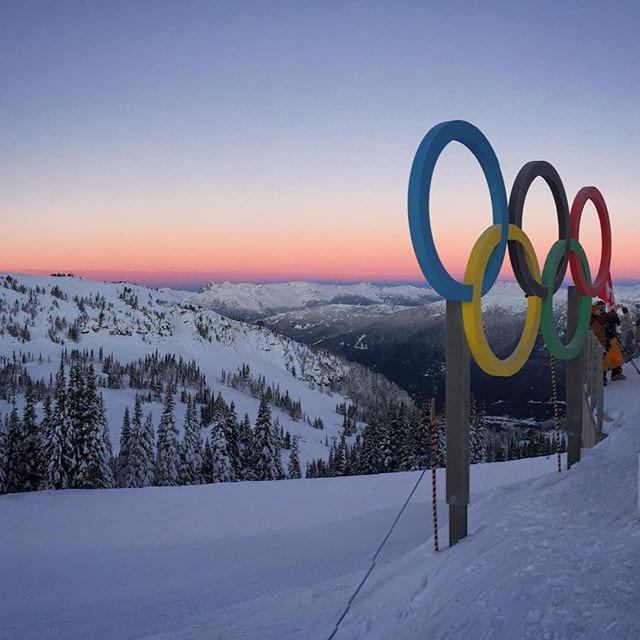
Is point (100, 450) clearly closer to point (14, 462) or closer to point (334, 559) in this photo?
point (14, 462)

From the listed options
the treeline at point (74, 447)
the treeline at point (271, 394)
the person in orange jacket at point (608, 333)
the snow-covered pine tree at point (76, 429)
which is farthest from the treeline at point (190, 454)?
the treeline at point (271, 394)

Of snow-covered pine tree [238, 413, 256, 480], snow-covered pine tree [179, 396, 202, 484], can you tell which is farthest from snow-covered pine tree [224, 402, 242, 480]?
snow-covered pine tree [179, 396, 202, 484]

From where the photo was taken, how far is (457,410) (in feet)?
23.9

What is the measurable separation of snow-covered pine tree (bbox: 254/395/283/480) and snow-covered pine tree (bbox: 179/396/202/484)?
5.64 m

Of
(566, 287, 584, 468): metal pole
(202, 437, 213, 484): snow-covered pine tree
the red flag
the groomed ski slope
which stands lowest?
(202, 437, 213, 484): snow-covered pine tree

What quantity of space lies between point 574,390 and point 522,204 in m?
4.46

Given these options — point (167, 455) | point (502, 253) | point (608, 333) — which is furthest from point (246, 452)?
point (502, 253)

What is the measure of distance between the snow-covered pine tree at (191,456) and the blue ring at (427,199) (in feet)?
156

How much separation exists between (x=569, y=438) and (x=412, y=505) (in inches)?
225

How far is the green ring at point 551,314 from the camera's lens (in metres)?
9.41

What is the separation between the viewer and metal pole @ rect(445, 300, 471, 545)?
7.22 m

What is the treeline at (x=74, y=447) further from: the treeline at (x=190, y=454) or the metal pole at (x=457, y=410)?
the metal pole at (x=457, y=410)

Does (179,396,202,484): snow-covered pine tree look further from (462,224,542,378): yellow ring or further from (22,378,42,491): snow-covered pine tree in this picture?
(462,224,542,378): yellow ring

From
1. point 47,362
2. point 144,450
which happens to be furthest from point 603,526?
point 47,362
